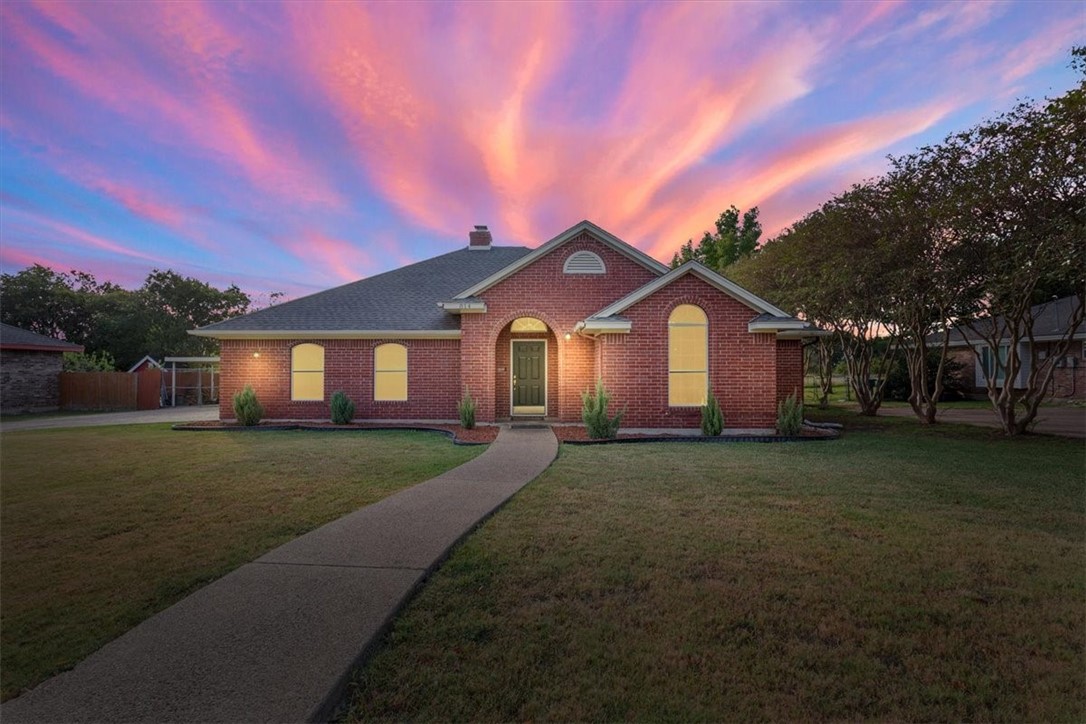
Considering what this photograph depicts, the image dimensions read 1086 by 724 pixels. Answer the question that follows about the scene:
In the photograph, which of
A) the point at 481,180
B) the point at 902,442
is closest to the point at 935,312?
the point at 902,442

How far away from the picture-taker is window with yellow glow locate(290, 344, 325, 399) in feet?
49.8

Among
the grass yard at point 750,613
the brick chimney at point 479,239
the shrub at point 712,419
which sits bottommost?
the grass yard at point 750,613

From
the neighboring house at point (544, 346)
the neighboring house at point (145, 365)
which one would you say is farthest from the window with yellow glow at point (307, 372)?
the neighboring house at point (145, 365)

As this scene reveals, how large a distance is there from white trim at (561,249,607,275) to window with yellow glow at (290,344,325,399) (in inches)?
312

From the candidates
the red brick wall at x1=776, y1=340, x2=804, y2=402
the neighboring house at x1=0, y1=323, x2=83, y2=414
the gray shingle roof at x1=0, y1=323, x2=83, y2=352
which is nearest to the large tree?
the red brick wall at x1=776, y1=340, x2=804, y2=402

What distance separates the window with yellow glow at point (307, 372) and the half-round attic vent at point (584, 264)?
26.2 feet

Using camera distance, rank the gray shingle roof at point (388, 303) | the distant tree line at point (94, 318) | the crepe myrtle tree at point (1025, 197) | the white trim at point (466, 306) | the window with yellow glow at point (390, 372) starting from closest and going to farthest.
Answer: the crepe myrtle tree at point (1025, 197), the white trim at point (466, 306), the gray shingle roof at point (388, 303), the window with yellow glow at point (390, 372), the distant tree line at point (94, 318)

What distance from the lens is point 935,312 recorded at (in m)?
15.8

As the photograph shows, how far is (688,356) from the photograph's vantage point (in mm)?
12664

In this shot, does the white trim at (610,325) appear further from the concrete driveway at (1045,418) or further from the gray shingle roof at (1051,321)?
the gray shingle roof at (1051,321)

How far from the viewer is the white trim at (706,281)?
1236 centimetres

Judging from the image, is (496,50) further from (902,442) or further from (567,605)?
(902,442)

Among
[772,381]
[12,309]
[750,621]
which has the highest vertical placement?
[12,309]

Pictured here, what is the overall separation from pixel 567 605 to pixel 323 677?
5.08 ft
